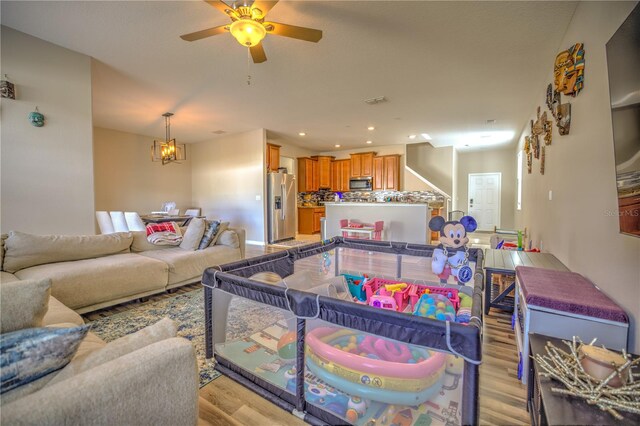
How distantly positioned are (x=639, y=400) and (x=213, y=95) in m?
4.85

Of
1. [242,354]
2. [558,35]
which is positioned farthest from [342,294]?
[558,35]

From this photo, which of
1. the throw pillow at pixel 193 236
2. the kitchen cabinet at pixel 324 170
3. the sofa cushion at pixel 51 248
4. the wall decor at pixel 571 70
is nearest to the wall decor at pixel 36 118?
the sofa cushion at pixel 51 248

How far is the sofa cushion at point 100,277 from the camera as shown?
2369 mm

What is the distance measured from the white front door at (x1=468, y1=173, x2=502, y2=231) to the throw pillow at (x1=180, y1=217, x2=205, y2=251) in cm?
845

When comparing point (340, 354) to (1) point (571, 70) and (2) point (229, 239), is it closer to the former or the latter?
(1) point (571, 70)

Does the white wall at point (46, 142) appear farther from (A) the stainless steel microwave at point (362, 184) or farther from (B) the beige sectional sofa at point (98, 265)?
(A) the stainless steel microwave at point (362, 184)

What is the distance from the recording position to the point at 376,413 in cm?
127

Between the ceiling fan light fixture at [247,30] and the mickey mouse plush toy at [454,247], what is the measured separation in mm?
1965

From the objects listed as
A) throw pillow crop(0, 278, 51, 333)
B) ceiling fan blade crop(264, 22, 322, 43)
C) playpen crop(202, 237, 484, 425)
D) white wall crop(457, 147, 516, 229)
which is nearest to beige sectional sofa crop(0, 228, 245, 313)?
playpen crop(202, 237, 484, 425)

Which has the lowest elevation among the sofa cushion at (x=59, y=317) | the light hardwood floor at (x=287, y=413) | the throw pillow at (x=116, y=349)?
the light hardwood floor at (x=287, y=413)

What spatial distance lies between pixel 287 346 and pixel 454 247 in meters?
1.53

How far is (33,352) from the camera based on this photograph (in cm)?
78

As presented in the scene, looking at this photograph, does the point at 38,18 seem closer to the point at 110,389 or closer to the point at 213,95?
the point at 213,95

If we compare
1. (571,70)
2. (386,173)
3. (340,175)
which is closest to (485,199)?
(386,173)
